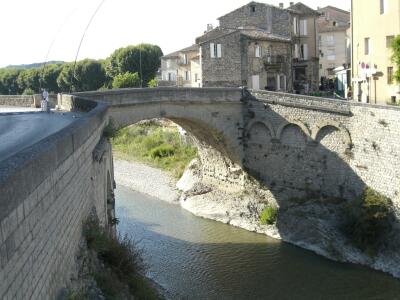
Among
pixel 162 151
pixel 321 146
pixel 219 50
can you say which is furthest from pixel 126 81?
pixel 321 146

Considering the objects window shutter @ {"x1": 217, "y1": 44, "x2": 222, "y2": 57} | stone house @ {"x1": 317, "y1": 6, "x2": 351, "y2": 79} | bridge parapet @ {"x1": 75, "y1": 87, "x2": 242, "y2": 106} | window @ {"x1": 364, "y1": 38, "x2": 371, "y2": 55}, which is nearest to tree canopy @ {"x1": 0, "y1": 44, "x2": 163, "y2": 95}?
stone house @ {"x1": 317, "y1": 6, "x2": 351, "y2": 79}

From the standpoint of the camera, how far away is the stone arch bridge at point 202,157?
227 inches

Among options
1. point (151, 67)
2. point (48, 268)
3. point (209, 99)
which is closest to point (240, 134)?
point (209, 99)

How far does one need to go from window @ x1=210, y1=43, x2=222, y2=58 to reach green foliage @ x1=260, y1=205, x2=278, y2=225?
12.3m

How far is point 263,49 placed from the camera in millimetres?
36312

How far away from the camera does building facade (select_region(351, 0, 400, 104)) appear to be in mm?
27188

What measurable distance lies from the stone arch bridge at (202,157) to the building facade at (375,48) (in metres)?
4.71

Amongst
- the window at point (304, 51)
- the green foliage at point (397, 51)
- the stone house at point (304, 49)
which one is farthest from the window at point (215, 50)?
the green foliage at point (397, 51)

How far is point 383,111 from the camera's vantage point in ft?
74.2

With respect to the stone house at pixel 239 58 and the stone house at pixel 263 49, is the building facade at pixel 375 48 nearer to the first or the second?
the stone house at pixel 239 58

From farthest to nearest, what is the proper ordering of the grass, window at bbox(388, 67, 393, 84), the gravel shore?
the grass → the gravel shore → window at bbox(388, 67, 393, 84)

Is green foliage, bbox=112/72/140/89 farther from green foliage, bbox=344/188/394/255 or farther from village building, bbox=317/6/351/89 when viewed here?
green foliage, bbox=344/188/394/255

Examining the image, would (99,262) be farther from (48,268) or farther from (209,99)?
(209,99)

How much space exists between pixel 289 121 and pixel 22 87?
52188 millimetres
